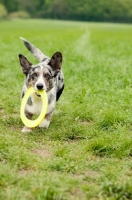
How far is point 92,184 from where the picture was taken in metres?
4.12

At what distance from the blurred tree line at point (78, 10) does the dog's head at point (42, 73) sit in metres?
83.3

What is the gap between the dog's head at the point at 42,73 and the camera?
5816 mm

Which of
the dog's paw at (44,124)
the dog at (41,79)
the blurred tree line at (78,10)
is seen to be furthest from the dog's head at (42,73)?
the blurred tree line at (78,10)

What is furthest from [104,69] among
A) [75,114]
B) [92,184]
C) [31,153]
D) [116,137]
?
[92,184]

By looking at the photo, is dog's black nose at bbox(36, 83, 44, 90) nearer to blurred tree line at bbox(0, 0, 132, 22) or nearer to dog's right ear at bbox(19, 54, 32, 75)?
dog's right ear at bbox(19, 54, 32, 75)

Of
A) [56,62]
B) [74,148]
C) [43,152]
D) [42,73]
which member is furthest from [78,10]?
[43,152]

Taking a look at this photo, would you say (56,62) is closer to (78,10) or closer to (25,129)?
(25,129)

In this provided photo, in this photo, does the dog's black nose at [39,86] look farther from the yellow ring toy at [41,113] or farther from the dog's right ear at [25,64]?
the dog's right ear at [25,64]

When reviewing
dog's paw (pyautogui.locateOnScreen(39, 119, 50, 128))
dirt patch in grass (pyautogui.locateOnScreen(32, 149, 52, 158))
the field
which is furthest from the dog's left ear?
dirt patch in grass (pyautogui.locateOnScreen(32, 149, 52, 158))

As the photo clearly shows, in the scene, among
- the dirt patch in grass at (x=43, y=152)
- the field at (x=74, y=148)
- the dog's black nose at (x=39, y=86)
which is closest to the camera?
the field at (x=74, y=148)

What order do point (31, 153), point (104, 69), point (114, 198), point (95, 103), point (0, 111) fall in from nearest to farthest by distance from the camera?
point (114, 198)
point (31, 153)
point (0, 111)
point (95, 103)
point (104, 69)

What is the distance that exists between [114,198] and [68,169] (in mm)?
852

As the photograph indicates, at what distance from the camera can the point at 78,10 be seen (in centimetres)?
9062

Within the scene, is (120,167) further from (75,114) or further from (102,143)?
(75,114)
